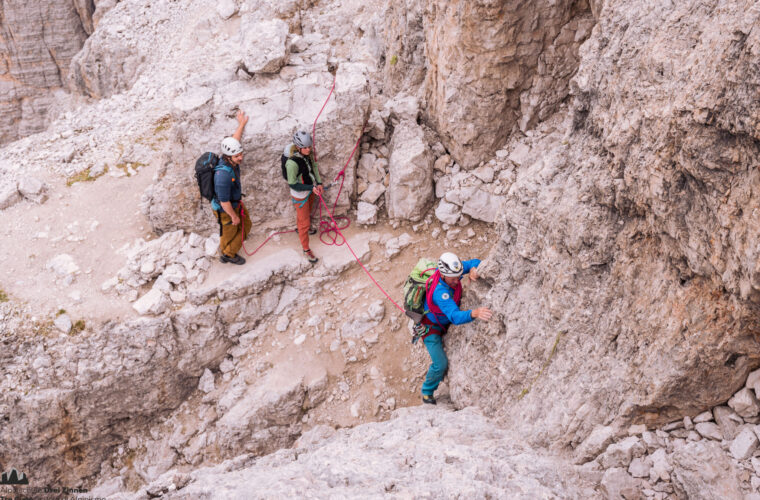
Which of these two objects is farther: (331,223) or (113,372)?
(331,223)

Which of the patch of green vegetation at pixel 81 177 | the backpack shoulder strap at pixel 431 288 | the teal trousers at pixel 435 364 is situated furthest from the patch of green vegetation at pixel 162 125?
the teal trousers at pixel 435 364

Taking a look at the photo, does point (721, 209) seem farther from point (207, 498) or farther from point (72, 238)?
point (72, 238)

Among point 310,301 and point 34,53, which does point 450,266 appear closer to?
point 310,301

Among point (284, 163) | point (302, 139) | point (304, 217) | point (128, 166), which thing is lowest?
point (128, 166)

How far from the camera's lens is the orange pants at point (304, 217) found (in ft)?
36.7

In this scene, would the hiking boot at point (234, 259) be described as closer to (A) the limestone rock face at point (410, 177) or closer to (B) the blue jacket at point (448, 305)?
(A) the limestone rock face at point (410, 177)

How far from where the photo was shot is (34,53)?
36719 millimetres

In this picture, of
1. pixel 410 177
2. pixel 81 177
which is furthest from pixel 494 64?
pixel 81 177

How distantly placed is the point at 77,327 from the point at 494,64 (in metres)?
10.4

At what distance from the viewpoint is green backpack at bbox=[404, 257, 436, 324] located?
8398 millimetres

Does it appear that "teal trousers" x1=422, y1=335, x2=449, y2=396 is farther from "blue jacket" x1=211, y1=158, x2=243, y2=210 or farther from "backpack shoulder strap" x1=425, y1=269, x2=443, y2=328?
"blue jacket" x1=211, y1=158, x2=243, y2=210

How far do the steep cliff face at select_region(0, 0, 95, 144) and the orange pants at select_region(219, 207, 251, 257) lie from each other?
3314cm

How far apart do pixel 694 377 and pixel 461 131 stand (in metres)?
7.51

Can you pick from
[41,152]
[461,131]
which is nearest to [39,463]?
[41,152]
